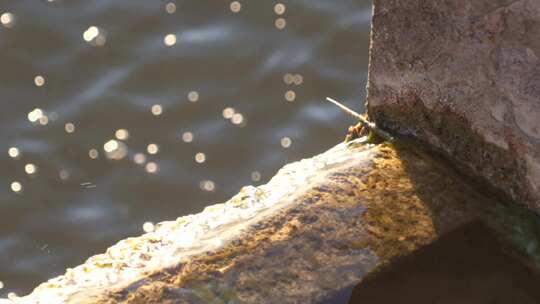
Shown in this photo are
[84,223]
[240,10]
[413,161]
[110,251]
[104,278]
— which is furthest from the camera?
[240,10]

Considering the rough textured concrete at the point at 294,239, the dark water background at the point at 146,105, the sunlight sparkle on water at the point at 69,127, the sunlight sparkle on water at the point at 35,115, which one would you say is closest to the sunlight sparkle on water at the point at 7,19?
the dark water background at the point at 146,105

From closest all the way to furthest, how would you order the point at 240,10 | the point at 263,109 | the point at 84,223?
the point at 84,223, the point at 263,109, the point at 240,10

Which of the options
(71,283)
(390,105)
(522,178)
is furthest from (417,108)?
(71,283)

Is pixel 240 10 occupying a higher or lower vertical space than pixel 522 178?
higher

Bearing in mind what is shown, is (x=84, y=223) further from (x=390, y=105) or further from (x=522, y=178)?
(x=522, y=178)

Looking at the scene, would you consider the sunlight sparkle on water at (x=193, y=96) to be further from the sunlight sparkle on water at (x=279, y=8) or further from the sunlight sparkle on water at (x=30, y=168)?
the sunlight sparkle on water at (x=30, y=168)

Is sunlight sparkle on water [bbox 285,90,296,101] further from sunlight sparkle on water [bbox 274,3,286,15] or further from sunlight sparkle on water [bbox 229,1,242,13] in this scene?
sunlight sparkle on water [bbox 229,1,242,13]
